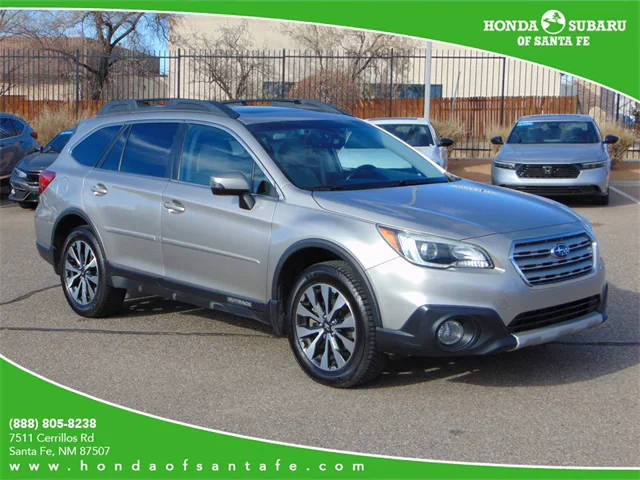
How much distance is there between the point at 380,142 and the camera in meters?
7.23

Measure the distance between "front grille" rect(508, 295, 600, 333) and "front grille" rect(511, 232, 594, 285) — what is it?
179 millimetres

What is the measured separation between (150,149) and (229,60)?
95.6 feet

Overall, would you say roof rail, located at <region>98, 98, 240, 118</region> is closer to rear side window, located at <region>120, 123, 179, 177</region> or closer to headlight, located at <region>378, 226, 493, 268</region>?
rear side window, located at <region>120, 123, 179, 177</region>

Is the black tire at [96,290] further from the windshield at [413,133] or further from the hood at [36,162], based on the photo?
the windshield at [413,133]

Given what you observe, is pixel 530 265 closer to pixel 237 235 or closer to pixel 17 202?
pixel 237 235

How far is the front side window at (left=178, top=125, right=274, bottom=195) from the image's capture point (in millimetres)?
6426

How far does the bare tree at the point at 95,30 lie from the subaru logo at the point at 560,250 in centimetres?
3126

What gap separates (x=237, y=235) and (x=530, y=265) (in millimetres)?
2028

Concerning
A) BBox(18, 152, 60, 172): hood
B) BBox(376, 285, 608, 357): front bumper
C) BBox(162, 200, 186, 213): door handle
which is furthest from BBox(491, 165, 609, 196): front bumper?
BBox(376, 285, 608, 357): front bumper

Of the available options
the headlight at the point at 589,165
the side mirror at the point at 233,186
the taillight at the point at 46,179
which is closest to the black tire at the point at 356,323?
the side mirror at the point at 233,186

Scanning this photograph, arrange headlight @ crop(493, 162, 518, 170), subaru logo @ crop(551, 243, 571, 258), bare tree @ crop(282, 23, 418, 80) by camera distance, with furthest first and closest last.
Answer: bare tree @ crop(282, 23, 418, 80)
headlight @ crop(493, 162, 518, 170)
subaru logo @ crop(551, 243, 571, 258)

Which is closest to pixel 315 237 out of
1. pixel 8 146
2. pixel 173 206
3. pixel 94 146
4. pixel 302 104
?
pixel 173 206

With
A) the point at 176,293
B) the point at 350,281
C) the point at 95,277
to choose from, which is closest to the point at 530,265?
the point at 350,281

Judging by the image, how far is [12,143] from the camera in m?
17.0
